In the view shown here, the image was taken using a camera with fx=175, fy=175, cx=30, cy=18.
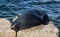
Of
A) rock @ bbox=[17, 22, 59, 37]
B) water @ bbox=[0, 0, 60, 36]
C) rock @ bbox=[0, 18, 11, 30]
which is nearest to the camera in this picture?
rock @ bbox=[17, 22, 59, 37]

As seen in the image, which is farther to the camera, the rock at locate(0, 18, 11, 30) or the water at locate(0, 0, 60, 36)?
the water at locate(0, 0, 60, 36)

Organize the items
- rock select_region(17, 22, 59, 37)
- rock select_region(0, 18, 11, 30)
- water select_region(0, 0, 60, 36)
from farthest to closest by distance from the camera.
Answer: water select_region(0, 0, 60, 36) → rock select_region(0, 18, 11, 30) → rock select_region(17, 22, 59, 37)

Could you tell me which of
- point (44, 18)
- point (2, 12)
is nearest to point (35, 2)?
point (2, 12)

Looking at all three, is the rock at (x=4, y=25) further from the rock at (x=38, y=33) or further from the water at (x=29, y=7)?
the water at (x=29, y=7)

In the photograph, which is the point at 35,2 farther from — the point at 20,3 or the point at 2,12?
the point at 2,12

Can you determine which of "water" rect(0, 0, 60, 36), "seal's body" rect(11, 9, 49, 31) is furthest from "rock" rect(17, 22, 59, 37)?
"water" rect(0, 0, 60, 36)

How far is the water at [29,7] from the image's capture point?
4514mm

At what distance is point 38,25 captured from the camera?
79.0 inches

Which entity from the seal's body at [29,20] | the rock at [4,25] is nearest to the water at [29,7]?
the seal's body at [29,20]

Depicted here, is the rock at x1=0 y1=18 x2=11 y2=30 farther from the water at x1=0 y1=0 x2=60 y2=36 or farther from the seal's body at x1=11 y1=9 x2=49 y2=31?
the water at x1=0 y1=0 x2=60 y2=36

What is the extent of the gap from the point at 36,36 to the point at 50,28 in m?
0.20

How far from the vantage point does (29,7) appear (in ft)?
16.8

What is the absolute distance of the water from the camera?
4.51 meters

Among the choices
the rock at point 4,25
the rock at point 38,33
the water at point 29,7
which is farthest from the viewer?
the water at point 29,7
